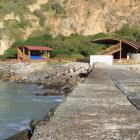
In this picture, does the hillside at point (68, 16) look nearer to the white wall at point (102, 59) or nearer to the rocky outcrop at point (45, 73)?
the rocky outcrop at point (45, 73)

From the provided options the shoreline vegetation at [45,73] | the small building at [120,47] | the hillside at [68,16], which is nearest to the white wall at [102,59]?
the shoreline vegetation at [45,73]

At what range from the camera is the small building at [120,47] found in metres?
52.4

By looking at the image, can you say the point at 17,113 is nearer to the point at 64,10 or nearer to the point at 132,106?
the point at 132,106

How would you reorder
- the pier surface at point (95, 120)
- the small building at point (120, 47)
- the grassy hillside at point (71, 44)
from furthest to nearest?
1. the grassy hillside at point (71, 44)
2. the small building at point (120, 47)
3. the pier surface at point (95, 120)

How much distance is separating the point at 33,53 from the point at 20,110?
127 feet

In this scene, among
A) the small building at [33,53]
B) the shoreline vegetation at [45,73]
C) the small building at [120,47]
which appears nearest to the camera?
the shoreline vegetation at [45,73]

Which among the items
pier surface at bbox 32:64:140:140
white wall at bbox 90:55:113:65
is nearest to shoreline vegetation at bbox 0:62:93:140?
white wall at bbox 90:55:113:65

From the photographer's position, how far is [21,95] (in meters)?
31.7

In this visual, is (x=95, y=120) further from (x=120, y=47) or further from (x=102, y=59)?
(x=120, y=47)

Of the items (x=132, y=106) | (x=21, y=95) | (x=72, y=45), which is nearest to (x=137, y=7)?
(x=72, y=45)

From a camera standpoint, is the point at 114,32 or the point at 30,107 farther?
the point at 114,32

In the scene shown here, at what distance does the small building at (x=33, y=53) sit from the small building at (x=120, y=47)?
8.20 metres

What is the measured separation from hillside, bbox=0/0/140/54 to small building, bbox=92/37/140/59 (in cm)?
1985

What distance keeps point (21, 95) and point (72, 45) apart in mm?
32192
